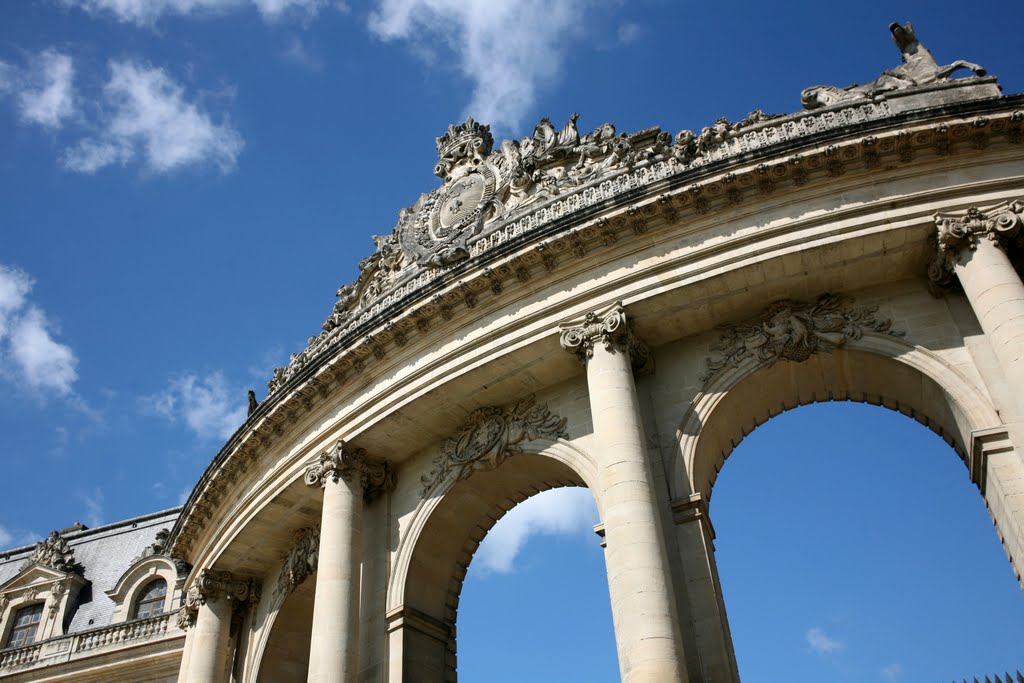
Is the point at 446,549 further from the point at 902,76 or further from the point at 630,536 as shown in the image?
the point at 902,76

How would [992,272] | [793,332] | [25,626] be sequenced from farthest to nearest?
[25,626] → [793,332] → [992,272]

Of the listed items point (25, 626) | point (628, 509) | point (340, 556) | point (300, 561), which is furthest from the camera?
point (25, 626)

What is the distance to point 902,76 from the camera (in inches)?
807

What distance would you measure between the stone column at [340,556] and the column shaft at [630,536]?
5.87 metres

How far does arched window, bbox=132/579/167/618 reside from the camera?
3306 centimetres

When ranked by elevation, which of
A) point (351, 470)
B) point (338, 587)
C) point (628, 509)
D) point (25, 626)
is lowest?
point (628, 509)

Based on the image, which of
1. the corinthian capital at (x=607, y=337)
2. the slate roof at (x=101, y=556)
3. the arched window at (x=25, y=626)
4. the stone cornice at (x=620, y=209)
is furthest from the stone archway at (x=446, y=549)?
the arched window at (x=25, y=626)

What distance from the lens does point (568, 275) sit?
64.8 feet

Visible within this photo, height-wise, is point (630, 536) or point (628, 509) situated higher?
point (628, 509)

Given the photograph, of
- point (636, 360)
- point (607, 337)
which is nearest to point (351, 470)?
point (607, 337)

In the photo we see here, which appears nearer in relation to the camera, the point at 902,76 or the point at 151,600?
the point at 902,76

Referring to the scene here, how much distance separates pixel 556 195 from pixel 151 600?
21.5 meters

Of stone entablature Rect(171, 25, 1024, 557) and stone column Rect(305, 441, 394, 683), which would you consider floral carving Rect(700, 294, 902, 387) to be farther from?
stone column Rect(305, 441, 394, 683)

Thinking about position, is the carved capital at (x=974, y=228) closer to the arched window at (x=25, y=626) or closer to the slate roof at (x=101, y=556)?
the slate roof at (x=101, y=556)
